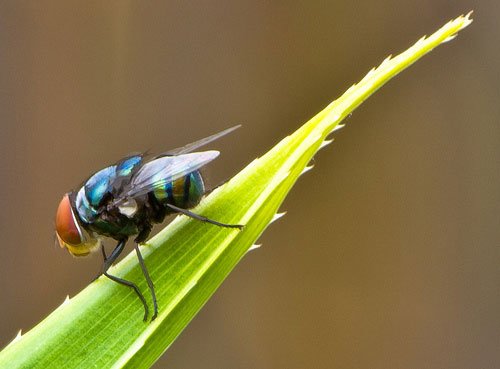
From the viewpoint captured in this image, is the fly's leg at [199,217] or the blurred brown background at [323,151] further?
the blurred brown background at [323,151]

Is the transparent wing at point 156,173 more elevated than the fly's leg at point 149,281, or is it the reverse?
the transparent wing at point 156,173

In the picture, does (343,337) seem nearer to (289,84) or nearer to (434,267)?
(434,267)

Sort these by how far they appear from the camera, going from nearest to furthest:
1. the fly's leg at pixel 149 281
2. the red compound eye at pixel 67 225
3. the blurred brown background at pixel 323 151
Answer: the fly's leg at pixel 149 281
the red compound eye at pixel 67 225
the blurred brown background at pixel 323 151

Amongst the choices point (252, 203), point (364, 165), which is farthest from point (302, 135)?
point (364, 165)

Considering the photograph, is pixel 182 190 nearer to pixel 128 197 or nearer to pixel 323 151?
pixel 128 197

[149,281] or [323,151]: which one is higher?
[149,281]

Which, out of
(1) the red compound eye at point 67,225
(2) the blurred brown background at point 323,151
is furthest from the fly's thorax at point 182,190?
(2) the blurred brown background at point 323,151

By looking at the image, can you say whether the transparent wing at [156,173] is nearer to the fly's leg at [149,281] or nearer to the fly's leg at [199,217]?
the fly's leg at [199,217]

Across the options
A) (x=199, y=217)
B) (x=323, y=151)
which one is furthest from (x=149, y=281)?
(x=323, y=151)
